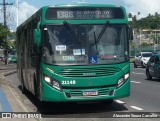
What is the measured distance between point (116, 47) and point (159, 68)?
41.7 ft

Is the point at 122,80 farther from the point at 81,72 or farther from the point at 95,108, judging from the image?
the point at 95,108

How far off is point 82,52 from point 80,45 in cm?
21

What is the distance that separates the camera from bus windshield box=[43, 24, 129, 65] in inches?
474

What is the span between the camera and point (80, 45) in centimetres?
1210

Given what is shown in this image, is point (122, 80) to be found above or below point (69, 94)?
above

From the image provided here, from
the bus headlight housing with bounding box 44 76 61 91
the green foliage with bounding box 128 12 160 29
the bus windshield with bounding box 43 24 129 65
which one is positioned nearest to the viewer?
the bus headlight housing with bounding box 44 76 61 91

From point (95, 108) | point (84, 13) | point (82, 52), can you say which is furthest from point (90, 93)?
point (84, 13)

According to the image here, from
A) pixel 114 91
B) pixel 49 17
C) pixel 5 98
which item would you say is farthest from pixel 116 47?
pixel 5 98

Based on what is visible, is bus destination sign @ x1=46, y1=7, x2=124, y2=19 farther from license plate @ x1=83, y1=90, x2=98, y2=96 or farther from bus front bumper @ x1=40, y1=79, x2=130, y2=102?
license plate @ x1=83, y1=90, x2=98, y2=96

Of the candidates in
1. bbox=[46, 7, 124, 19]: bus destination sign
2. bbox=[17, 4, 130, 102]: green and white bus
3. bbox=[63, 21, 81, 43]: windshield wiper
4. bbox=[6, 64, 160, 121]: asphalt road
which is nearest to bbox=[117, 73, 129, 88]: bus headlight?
bbox=[17, 4, 130, 102]: green and white bus

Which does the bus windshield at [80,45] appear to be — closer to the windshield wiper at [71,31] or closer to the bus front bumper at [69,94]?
the windshield wiper at [71,31]

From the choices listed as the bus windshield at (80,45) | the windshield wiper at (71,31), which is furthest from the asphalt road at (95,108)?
the windshield wiper at (71,31)

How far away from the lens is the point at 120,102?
15141 mm

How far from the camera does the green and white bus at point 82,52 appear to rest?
11930 millimetres
